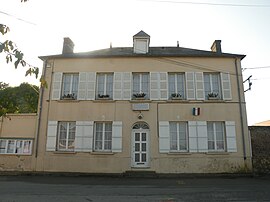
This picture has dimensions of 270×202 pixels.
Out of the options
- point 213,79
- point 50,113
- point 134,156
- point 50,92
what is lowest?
point 134,156

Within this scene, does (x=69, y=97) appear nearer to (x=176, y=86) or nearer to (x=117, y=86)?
(x=117, y=86)

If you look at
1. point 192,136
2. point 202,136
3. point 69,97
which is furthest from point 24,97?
point 202,136

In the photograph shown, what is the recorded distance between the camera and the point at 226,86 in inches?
519

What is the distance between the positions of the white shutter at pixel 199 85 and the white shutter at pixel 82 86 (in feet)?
20.2

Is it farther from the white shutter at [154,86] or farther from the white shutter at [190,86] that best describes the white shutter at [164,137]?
the white shutter at [190,86]

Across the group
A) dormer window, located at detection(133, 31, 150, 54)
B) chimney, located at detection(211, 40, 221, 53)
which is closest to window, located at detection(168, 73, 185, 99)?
dormer window, located at detection(133, 31, 150, 54)

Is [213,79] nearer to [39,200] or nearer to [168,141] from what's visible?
[168,141]

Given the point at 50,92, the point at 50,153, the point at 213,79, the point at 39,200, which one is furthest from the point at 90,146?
the point at 213,79

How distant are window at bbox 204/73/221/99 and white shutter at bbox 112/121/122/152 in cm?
502

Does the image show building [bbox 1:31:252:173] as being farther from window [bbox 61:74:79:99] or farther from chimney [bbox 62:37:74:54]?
chimney [bbox 62:37:74:54]

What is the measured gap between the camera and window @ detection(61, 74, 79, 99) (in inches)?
530

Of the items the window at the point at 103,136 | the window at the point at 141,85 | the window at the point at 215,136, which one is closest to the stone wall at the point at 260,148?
the window at the point at 215,136

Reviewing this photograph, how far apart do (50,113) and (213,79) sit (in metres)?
9.21

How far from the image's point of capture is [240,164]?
12250 millimetres
